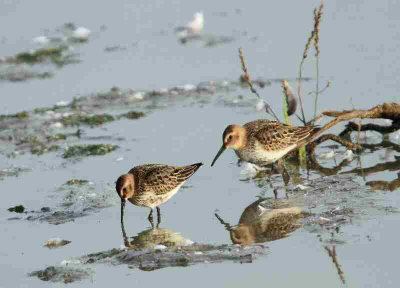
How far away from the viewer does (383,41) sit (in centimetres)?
1927

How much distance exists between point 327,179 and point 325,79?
207 inches

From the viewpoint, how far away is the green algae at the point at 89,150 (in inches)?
576

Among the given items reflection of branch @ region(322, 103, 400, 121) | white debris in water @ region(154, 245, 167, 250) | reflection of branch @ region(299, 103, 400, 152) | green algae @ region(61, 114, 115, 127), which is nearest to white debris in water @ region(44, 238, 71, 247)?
white debris in water @ region(154, 245, 167, 250)

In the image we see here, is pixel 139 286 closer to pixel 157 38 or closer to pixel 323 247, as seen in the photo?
pixel 323 247

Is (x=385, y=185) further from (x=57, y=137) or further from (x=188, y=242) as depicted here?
(x=57, y=137)

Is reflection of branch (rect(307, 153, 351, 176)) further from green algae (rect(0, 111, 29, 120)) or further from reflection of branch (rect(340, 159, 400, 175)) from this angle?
green algae (rect(0, 111, 29, 120))

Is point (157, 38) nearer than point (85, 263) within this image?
No

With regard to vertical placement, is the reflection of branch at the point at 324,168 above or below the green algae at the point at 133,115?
below

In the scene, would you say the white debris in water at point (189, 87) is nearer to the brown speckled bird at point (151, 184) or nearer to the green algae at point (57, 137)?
the green algae at point (57, 137)

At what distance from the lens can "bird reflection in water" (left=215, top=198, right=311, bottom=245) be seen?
10573mm

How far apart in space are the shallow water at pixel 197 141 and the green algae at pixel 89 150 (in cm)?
→ 16

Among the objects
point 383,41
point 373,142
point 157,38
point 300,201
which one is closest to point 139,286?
point 300,201

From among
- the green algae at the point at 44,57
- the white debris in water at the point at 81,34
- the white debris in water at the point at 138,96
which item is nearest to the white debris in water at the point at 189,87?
the white debris in water at the point at 138,96

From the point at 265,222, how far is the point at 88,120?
6289 millimetres
